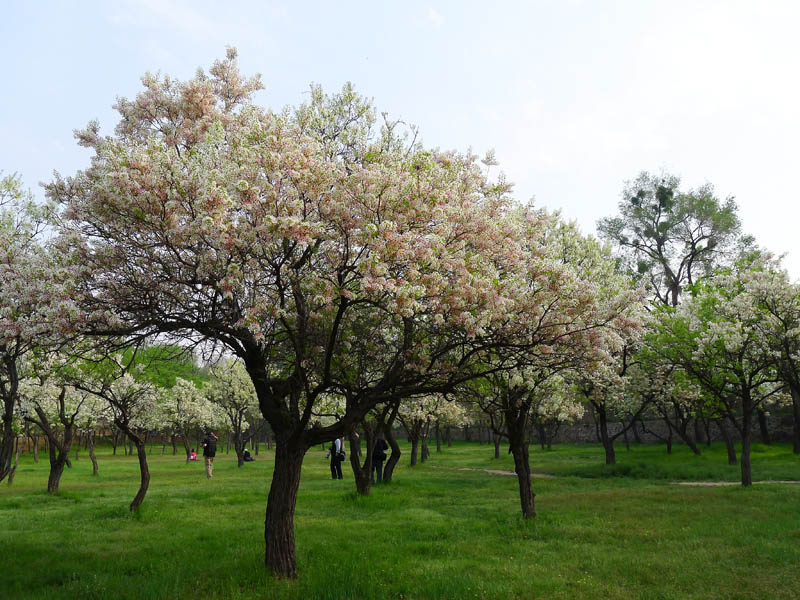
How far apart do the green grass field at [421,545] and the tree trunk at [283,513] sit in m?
0.34

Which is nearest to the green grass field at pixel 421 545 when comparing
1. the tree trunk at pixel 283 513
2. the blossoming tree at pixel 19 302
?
the tree trunk at pixel 283 513

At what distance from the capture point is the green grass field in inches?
358

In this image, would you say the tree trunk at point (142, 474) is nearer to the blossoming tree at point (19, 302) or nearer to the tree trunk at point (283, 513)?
the blossoming tree at point (19, 302)

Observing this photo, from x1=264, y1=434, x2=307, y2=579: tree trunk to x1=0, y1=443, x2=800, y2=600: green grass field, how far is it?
13.4 inches

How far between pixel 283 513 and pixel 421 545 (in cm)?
343

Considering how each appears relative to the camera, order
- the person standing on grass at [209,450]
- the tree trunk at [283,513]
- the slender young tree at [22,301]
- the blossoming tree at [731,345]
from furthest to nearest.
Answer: the person standing on grass at [209,450]
the blossoming tree at [731,345]
the tree trunk at [283,513]
the slender young tree at [22,301]

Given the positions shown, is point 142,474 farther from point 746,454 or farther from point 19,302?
point 746,454

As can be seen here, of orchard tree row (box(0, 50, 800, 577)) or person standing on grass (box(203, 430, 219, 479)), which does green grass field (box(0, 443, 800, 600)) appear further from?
person standing on grass (box(203, 430, 219, 479))

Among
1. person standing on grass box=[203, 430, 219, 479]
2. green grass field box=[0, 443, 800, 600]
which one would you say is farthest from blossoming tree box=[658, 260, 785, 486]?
person standing on grass box=[203, 430, 219, 479]

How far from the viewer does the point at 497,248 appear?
10.4m

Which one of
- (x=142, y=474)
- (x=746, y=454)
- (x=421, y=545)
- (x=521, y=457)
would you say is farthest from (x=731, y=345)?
(x=142, y=474)

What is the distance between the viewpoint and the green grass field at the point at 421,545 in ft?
29.8

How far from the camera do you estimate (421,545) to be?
39.1 ft

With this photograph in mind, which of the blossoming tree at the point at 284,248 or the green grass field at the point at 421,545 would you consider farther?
the green grass field at the point at 421,545
